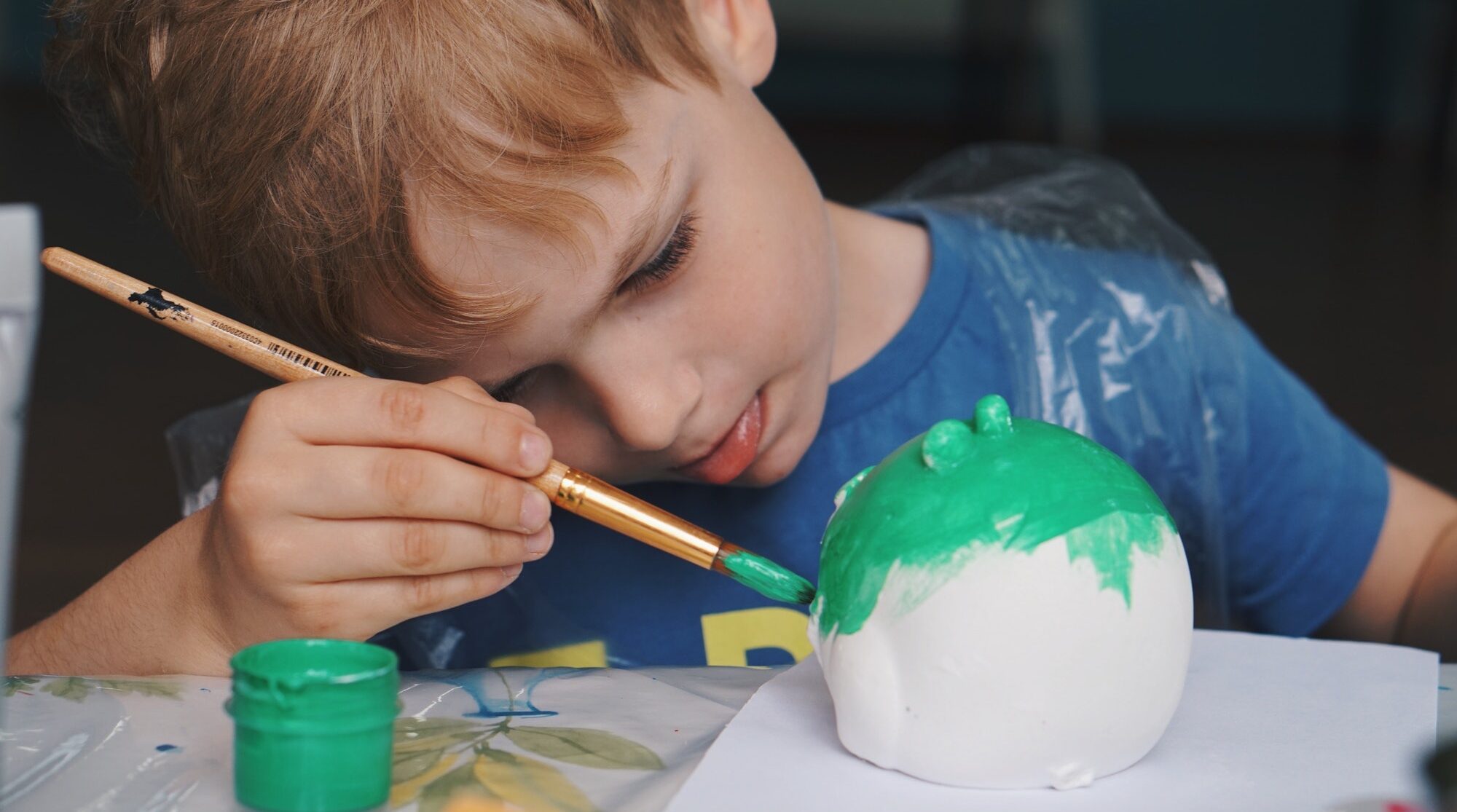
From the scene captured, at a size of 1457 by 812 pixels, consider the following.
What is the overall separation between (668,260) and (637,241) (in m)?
0.04

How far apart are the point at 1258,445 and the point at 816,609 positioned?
54cm

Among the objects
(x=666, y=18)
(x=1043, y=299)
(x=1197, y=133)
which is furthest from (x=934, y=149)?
(x=666, y=18)

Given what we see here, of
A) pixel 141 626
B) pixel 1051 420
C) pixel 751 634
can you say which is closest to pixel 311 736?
pixel 141 626

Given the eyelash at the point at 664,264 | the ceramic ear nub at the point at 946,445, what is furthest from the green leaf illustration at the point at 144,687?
the ceramic ear nub at the point at 946,445

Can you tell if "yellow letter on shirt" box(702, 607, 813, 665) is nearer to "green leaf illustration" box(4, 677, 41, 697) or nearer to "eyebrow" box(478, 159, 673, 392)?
"eyebrow" box(478, 159, 673, 392)

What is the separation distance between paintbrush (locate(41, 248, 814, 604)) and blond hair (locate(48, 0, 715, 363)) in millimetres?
50

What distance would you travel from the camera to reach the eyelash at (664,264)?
0.67 meters

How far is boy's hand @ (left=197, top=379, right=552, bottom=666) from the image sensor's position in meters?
0.57

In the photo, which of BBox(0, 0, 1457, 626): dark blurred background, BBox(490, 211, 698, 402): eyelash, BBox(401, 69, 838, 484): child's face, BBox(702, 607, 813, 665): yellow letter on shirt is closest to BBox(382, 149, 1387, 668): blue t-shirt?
BBox(702, 607, 813, 665): yellow letter on shirt

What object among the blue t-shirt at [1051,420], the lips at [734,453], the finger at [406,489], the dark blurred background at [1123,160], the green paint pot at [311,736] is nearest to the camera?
the green paint pot at [311,736]

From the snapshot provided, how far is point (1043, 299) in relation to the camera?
1.00 meters

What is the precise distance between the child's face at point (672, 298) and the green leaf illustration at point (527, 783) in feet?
0.63

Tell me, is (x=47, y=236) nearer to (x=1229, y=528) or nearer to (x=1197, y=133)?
(x=1229, y=528)

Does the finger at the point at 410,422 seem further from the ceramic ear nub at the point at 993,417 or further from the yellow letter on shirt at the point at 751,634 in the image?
the yellow letter on shirt at the point at 751,634
